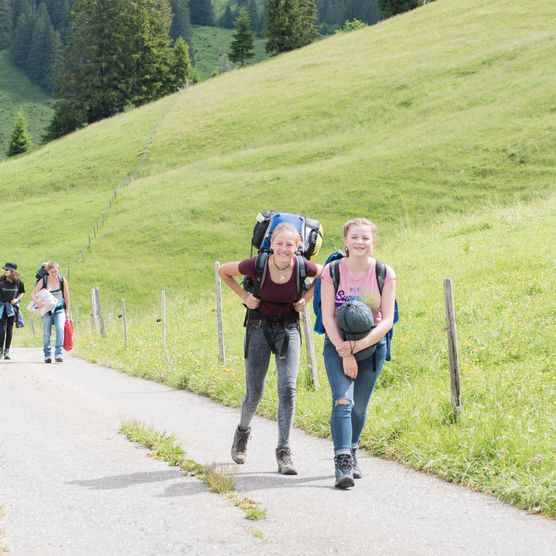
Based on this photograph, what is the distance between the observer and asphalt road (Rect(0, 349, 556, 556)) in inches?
199

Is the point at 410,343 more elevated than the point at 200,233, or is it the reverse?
the point at 200,233

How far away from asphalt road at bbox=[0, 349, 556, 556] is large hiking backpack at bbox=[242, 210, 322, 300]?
1596mm

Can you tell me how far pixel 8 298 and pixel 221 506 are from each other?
14.1 m

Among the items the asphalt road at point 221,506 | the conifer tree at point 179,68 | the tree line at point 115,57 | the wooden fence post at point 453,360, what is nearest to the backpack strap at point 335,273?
the asphalt road at point 221,506

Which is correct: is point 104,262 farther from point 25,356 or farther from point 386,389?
point 386,389

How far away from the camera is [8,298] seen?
Result: 1878cm

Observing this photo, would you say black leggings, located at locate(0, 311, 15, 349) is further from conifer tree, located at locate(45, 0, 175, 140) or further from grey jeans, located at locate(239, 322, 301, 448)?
conifer tree, located at locate(45, 0, 175, 140)

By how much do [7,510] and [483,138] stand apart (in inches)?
1651

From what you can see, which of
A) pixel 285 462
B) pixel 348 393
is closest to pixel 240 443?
pixel 285 462

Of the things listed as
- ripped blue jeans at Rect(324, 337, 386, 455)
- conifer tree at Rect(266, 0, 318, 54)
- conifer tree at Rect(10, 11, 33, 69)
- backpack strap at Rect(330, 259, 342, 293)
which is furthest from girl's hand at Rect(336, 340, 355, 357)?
conifer tree at Rect(10, 11, 33, 69)

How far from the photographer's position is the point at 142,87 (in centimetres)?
9706

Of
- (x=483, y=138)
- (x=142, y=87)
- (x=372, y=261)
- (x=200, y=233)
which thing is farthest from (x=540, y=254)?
(x=142, y=87)

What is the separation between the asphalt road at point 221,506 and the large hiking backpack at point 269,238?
5.24 ft

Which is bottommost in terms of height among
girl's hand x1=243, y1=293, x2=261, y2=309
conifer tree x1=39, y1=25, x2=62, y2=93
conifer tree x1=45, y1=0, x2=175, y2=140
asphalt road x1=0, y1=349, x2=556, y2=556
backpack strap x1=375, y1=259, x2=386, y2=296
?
asphalt road x1=0, y1=349, x2=556, y2=556
